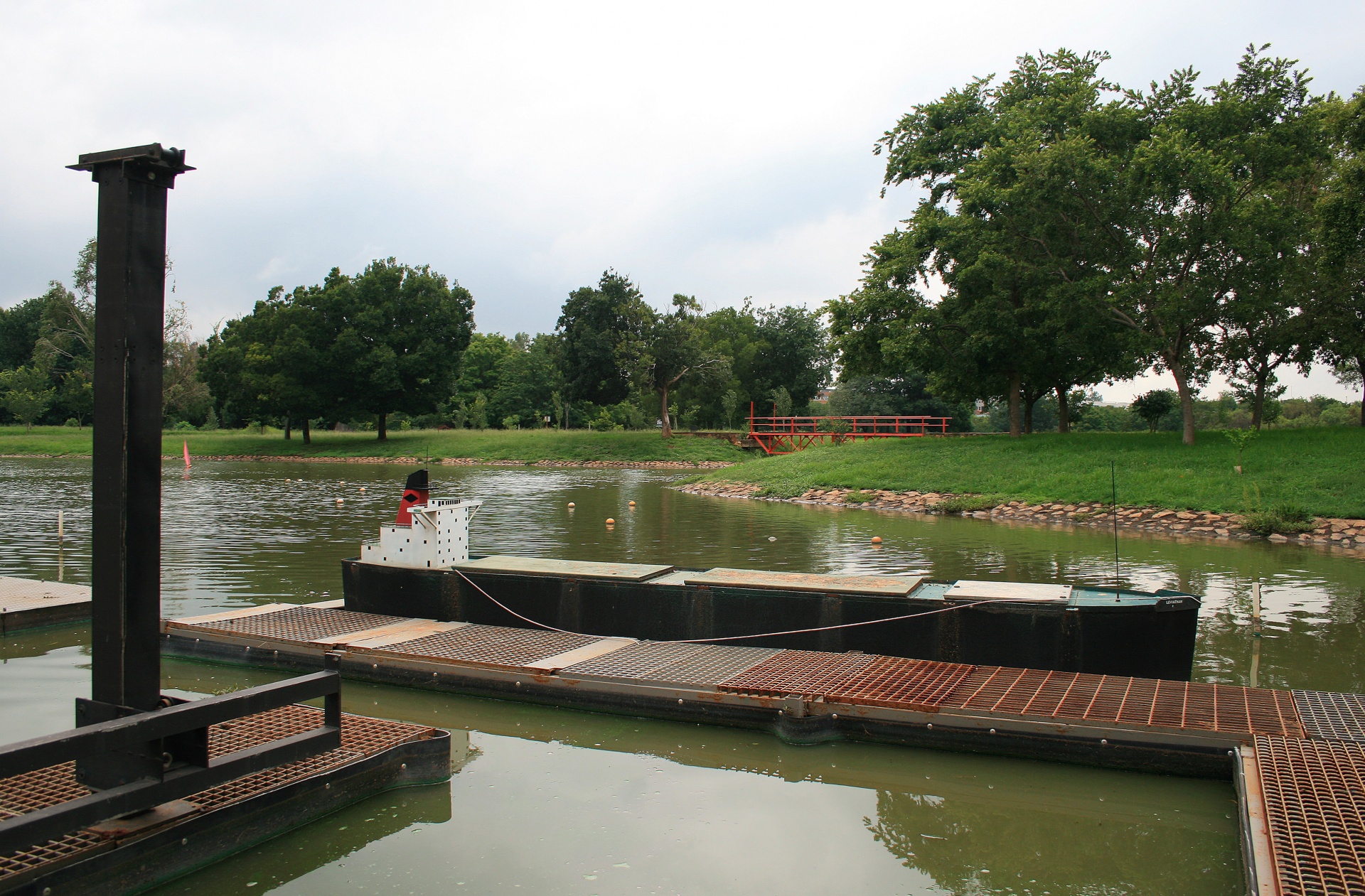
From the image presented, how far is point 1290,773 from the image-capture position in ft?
18.0

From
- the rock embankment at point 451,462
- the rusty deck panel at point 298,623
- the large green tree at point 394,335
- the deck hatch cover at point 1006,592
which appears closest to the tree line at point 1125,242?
the rock embankment at point 451,462

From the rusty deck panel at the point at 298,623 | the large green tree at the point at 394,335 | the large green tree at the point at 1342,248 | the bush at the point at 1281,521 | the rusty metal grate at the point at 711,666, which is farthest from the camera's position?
the large green tree at the point at 394,335

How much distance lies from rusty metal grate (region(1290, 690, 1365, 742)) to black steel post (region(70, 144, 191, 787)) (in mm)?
7477

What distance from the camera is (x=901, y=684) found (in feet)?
24.2

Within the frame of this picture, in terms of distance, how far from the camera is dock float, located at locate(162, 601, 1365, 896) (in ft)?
16.5

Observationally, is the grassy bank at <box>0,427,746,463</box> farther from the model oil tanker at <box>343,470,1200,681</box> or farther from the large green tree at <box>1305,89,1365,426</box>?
the model oil tanker at <box>343,470,1200,681</box>

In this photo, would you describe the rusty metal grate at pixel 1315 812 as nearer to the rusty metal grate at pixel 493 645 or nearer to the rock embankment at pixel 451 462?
the rusty metal grate at pixel 493 645

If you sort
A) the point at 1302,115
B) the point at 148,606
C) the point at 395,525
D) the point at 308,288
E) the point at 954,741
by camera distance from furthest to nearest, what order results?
the point at 308,288, the point at 1302,115, the point at 395,525, the point at 954,741, the point at 148,606

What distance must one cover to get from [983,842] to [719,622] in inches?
160

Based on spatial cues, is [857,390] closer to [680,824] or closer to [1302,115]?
[1302,115]

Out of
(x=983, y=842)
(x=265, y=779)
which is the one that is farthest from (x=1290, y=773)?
(x=265, y=779)

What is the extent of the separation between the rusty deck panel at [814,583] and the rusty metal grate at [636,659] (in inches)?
28.6

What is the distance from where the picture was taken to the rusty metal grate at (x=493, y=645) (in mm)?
8203

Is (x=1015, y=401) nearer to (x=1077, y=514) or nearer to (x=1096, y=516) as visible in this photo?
(x=1077, y=514)
